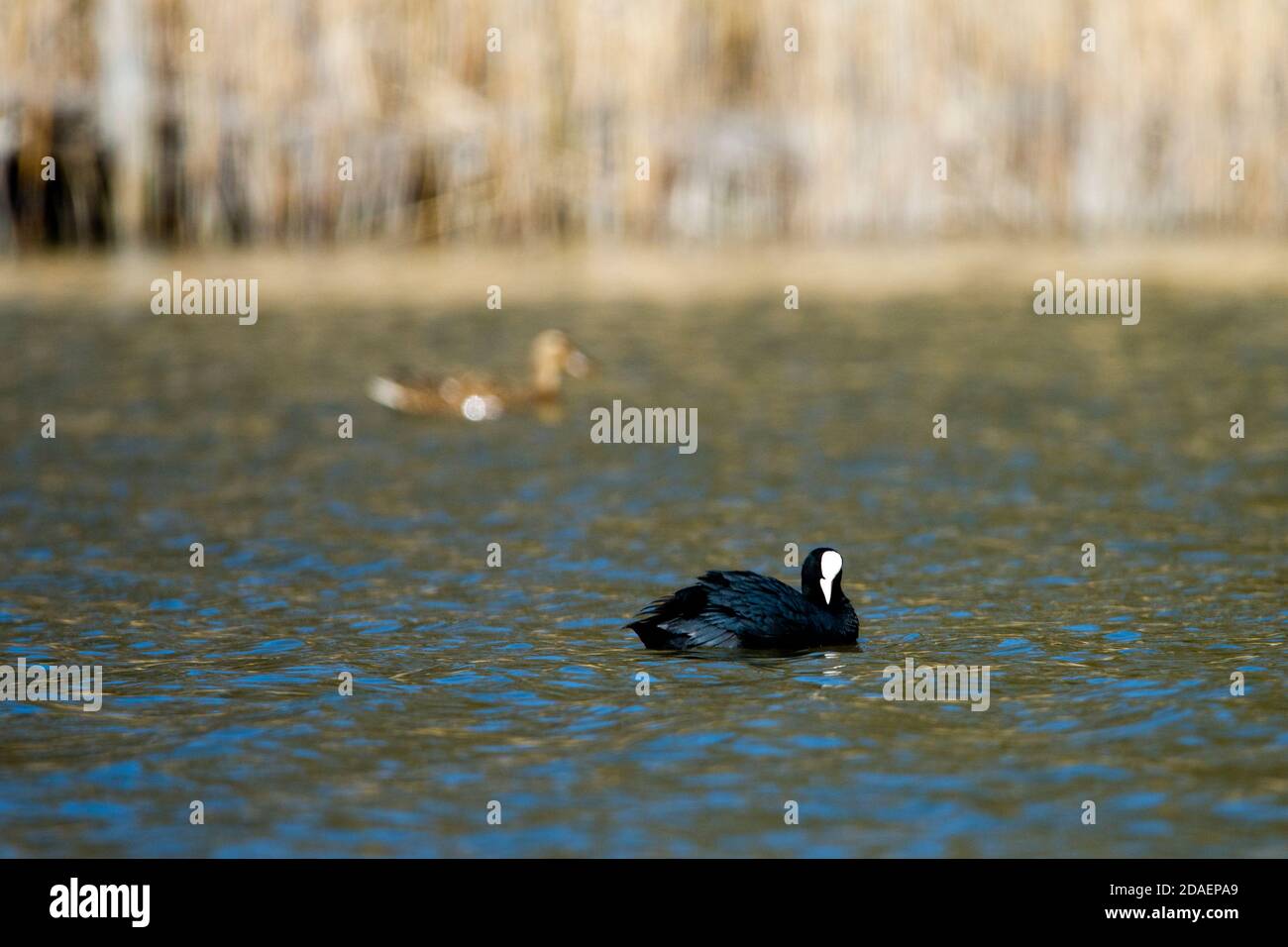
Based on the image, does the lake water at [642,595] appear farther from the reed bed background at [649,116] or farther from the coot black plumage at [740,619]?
the reed bed background at [649,116]

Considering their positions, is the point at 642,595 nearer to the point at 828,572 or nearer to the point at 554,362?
the point at 828,572

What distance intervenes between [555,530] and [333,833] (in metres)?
5.37

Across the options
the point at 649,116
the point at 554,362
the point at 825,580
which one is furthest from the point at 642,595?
the point at 649,116

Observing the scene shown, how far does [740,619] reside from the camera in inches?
349

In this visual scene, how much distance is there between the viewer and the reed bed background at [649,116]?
2500cm

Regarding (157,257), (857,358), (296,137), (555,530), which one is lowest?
(555,530)

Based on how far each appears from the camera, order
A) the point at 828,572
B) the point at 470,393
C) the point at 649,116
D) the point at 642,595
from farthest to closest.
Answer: the point at 649,116 → the point at 470,393 → the point at 642,595 → the point at 828,572

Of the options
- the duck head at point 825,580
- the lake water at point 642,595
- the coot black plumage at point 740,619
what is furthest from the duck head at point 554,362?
the coot black plumage at point 740,619

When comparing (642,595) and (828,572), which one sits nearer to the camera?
(828,572)

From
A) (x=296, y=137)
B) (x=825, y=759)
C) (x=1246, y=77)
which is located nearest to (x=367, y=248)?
(x=296, y=137)

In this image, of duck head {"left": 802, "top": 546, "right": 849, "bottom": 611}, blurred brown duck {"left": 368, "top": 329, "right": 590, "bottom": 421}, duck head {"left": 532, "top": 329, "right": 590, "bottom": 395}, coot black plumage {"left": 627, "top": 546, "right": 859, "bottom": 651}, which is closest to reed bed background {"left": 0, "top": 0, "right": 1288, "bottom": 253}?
duck head {"left": 532, "top": 329, "right": 590, "bottom": 395}

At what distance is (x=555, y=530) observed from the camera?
1188cm

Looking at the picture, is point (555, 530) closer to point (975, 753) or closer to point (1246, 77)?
point (975, 753)

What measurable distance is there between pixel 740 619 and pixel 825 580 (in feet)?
1.88
